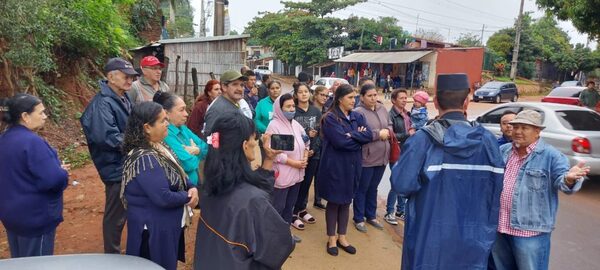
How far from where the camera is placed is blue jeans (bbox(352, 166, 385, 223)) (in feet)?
14.9

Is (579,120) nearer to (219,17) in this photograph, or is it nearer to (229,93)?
(229,93)

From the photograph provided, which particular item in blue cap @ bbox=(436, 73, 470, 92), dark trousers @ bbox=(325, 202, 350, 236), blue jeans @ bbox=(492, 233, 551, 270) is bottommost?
dark trousers @ bbox=(325, 202, 350, 236)

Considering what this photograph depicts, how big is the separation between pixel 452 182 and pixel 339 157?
1674mm

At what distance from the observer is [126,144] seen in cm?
260

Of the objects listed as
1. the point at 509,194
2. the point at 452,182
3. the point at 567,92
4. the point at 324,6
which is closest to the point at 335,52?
the point at 324,6

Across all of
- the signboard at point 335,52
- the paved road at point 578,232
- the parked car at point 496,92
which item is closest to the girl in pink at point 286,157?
the paved road at point 578,232

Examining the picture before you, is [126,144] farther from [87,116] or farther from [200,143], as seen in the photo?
[200,143]

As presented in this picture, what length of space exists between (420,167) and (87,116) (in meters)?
2.58

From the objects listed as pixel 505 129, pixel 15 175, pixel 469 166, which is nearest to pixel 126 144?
pixel 15 175

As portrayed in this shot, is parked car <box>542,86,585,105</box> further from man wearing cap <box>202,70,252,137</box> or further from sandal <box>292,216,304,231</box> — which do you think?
man wearing cap <box>202,70,252,137</box>

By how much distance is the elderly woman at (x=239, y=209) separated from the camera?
1.87 meters

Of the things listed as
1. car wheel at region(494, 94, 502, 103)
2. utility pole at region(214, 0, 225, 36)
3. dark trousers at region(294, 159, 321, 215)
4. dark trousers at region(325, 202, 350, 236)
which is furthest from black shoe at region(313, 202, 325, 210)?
car wheel at region(494, 94, 502, 103)

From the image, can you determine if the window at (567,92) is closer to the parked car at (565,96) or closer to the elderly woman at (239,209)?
the parked car at (565,96)

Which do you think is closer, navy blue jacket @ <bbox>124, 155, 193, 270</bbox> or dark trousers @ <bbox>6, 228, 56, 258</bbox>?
navy blue jacket @ <bbox>124, 155, 193, 270</bbox>
